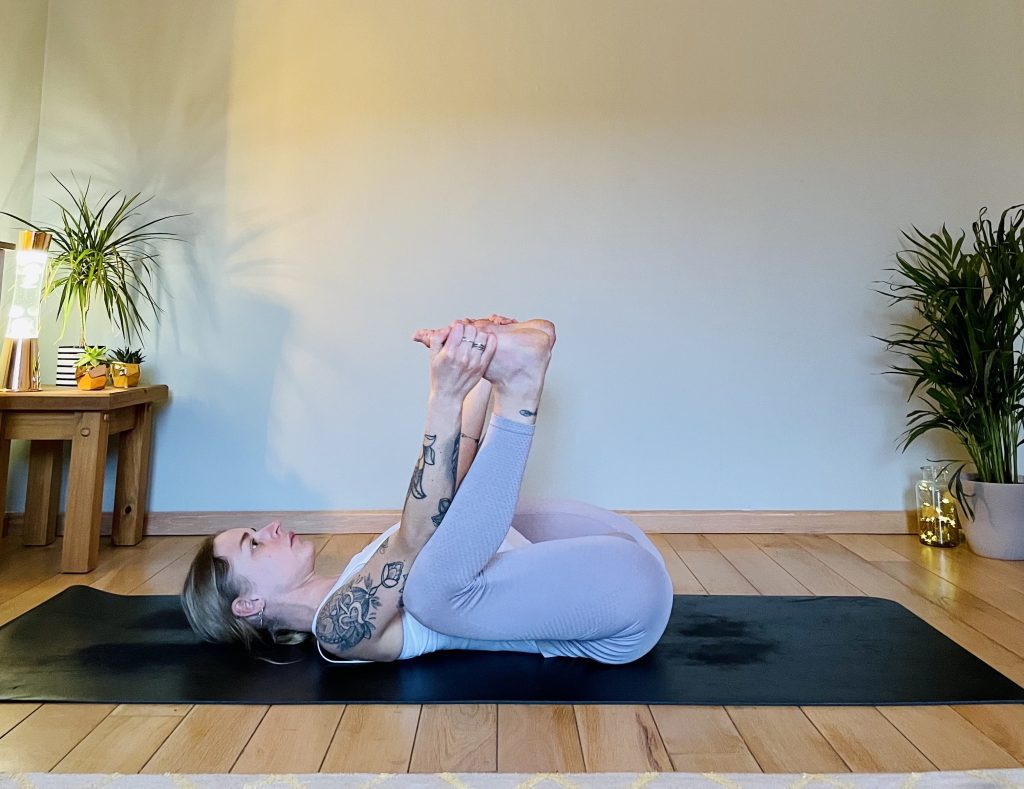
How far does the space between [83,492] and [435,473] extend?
164cm

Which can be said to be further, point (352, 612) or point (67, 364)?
point (67, 364)

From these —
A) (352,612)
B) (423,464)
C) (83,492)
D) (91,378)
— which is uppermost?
(423,464)

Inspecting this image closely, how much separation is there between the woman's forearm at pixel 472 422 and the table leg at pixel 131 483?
5.68ft

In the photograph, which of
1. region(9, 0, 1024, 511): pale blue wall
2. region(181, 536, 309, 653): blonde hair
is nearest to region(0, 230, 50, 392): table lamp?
region(9, 0, 1024, 511): pale blue wall

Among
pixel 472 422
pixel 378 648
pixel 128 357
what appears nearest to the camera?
pixel 378 648

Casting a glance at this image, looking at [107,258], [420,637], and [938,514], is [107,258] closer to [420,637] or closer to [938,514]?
[420,637]

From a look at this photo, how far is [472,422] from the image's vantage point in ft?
6.16

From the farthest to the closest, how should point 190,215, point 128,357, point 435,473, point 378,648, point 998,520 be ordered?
1. point 190,215
2. point 128,357
3. point 998,520
4. point 378,648
5. point 435,473

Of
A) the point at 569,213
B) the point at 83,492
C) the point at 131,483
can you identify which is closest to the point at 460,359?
the point at 83,492

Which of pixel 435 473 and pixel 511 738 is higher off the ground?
pixel 435 473

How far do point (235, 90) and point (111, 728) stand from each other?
263 centimetres

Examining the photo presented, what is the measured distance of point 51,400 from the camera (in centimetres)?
255

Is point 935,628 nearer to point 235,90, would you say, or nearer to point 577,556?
point 577,556

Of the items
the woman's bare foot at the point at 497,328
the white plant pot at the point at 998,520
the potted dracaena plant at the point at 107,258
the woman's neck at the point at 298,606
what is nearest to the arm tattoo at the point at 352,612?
the woman's neck at the point at 298,606
